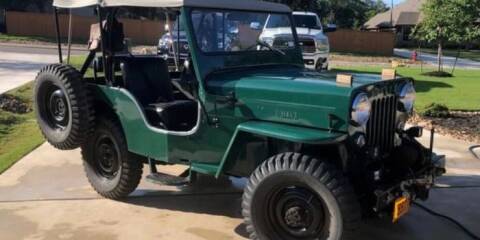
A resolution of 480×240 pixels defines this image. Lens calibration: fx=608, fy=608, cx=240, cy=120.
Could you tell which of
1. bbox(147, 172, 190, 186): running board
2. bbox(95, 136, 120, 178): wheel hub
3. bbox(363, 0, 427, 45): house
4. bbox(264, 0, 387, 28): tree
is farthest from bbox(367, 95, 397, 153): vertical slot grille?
bbox(363, 0, 427, 45): house

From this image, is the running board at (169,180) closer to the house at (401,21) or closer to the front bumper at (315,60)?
the front bumper at (315,60)

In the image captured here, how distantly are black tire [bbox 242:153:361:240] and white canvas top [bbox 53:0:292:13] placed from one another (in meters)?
1.51

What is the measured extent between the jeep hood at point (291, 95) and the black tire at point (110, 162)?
123cm

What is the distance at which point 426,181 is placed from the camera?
15.2 feet

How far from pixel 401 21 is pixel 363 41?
2232cm

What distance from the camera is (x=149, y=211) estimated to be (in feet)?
17.7

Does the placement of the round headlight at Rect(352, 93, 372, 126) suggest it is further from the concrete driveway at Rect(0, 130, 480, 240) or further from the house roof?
the house roof

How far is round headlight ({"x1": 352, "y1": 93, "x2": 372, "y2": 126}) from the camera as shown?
4.13 meters

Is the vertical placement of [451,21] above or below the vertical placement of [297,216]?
above

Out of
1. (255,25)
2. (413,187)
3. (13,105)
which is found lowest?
(13,105)

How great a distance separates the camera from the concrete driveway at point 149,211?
4867 mm

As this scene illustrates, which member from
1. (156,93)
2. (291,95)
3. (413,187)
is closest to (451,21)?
(156,93)

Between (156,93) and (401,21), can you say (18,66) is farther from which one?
(401,21)

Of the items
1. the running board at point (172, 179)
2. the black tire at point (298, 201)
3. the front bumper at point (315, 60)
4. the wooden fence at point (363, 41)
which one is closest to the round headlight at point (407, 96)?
the black tire at point (298, 201)
